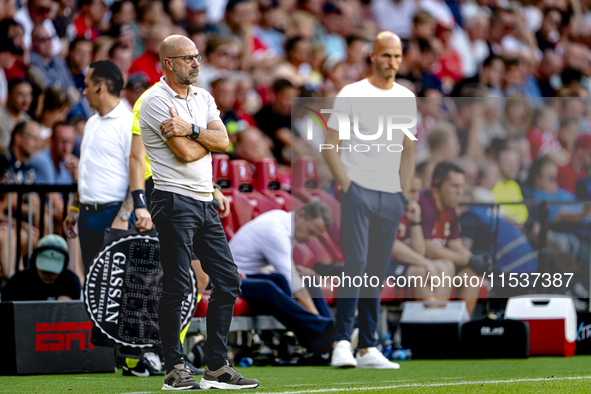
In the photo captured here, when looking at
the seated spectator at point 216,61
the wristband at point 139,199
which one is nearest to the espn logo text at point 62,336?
the wristband at point 139,199

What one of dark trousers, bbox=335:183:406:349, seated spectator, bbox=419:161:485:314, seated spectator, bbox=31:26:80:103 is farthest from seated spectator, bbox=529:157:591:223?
seated spectator, bbox=31:26:80:103

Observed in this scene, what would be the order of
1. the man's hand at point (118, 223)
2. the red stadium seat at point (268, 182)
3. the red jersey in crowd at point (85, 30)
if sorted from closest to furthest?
the man's hand at point (118, 223), the red stadium seat at point (268, 182), the red jersey in crowd at point (85, 30)

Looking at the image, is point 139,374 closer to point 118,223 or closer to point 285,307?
point 118,223

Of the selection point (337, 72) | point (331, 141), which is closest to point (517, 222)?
point (331, 141)

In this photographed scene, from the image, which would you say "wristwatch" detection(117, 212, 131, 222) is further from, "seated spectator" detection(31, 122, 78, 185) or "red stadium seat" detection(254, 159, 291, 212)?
"red stadium seat" detection(254, 159, 291, 212)

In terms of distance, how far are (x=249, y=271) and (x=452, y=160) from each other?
97.2 inches

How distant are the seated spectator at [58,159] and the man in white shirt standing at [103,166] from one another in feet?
7.49

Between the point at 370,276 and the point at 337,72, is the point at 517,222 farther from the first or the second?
the point at 337,72

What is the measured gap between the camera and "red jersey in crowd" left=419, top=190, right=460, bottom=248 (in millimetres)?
8203

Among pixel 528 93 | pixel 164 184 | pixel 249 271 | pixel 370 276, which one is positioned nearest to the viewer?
pixel 164 184

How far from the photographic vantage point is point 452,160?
8992 millimetres

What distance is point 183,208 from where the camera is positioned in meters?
4.84

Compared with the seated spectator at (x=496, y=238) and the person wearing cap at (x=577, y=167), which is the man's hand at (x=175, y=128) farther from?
the person wearing cap at (x=577, y=167)

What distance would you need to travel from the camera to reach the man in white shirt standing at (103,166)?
20.7ft
